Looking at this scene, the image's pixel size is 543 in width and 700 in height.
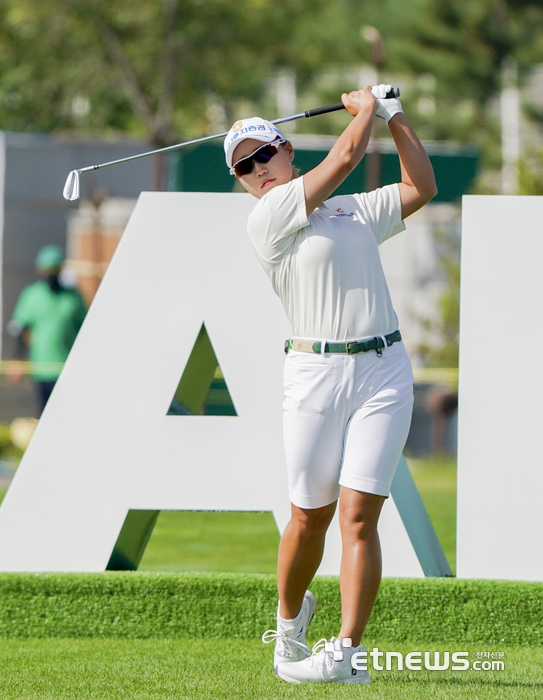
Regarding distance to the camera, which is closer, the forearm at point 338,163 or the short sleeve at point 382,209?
the forearm at point 338,163

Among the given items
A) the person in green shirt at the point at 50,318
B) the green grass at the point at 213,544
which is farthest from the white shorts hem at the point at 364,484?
the person in green shirt at the point at 50,318

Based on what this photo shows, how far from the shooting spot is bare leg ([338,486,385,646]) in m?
3.41

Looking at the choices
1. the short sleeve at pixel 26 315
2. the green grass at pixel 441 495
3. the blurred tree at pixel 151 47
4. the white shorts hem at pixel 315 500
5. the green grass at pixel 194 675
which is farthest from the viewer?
the blurred tree at pixel 151 47

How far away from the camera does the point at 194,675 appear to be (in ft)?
11.7

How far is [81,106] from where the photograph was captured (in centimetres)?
3123

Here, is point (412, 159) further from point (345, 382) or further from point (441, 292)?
point (441, 292)

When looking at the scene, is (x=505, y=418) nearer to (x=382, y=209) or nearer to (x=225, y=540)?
(x=382, y=209)

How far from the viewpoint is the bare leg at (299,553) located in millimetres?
3582

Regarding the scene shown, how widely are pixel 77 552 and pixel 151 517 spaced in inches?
15.1

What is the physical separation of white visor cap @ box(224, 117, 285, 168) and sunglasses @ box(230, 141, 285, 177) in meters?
0.03

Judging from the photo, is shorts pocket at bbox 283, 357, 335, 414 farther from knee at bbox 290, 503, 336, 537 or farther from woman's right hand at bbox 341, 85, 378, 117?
A: woman's right hand at bbox 341, 85, 378, 117

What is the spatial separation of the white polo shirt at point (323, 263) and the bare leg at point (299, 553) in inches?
24.3

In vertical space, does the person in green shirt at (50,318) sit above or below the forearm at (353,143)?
below

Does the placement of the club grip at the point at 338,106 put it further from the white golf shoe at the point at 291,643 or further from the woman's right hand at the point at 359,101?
the white golf shoe at the point at 291,643
